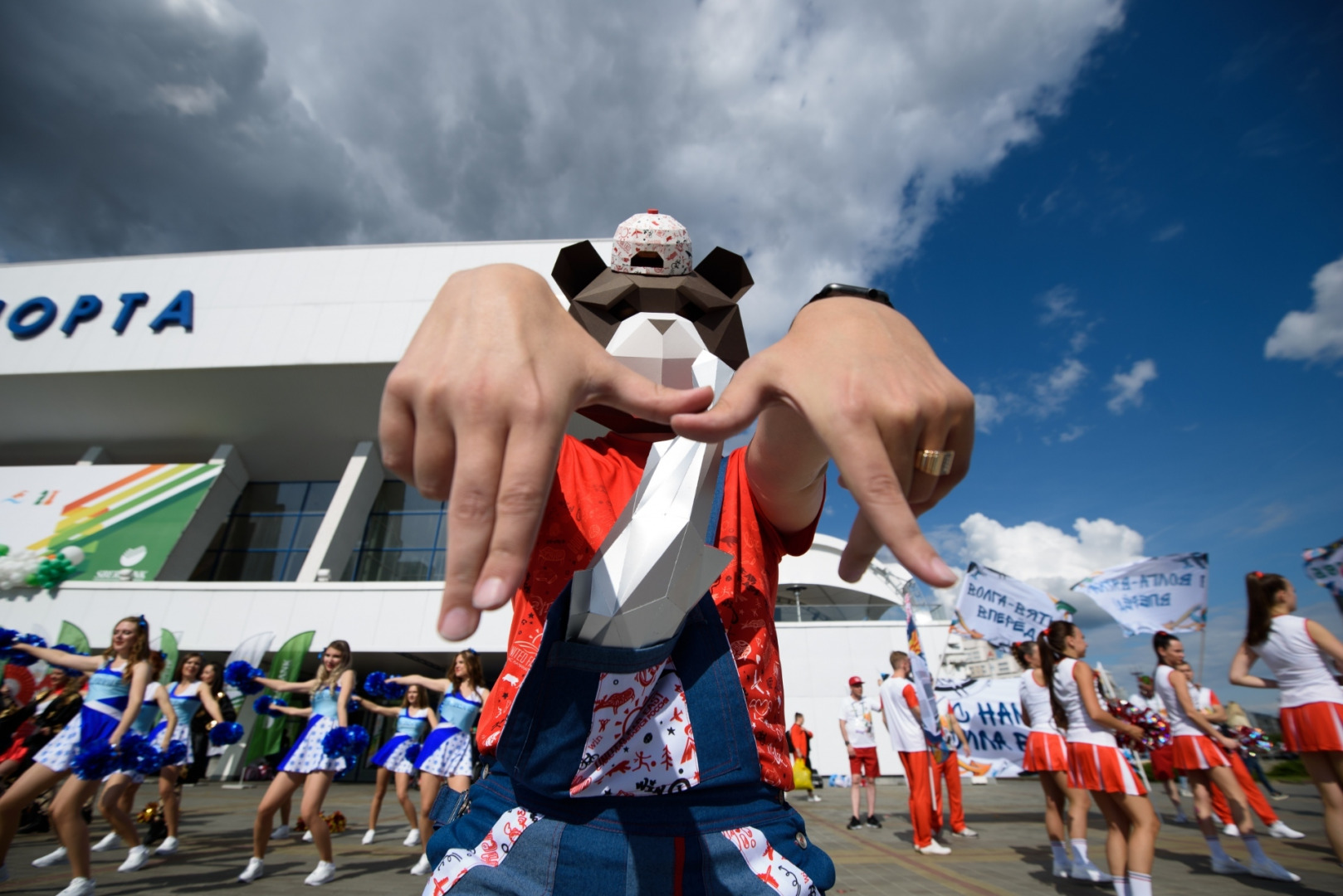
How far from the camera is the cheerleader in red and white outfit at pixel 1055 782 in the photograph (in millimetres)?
4621

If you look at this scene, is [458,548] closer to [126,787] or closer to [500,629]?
[126,787]

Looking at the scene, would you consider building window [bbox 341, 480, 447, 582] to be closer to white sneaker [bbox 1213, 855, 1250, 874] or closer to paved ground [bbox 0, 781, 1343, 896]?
paved ground [bbox 0, 781, 1343, 896]

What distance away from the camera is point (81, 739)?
14.7 feet

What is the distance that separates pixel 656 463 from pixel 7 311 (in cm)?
2293

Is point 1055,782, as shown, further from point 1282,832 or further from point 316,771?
point 316,771

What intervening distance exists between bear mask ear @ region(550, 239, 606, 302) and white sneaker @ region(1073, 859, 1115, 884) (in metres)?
5.51

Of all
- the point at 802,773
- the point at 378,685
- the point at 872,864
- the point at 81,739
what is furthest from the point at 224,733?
the point at 802,773

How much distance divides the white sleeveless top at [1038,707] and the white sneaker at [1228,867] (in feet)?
4.46

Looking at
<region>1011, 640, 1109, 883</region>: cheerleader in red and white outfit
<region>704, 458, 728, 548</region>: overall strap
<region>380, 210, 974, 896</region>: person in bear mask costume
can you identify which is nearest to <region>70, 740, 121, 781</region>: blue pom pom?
<region>380, 210, 974, 896</region>: person in bear mask costume

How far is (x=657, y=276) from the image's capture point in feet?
5.84

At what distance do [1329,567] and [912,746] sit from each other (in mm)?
3448

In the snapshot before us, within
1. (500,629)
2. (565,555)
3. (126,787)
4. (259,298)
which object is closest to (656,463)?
(565,555)

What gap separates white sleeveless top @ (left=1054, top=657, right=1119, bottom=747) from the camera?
4211 mm

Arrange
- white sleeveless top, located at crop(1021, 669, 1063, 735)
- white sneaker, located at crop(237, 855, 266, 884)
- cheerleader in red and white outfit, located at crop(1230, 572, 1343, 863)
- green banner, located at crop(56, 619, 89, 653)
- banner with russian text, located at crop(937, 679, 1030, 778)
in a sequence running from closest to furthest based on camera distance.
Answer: cheerleader in red and white outfit, located at crop(1230, 572, 1343, 863) → white sneaker, located at crop(237, 855, 266, 884) → white sleeveless top, located at crop(1021, 669, 1063, 735) → banner with russian text, located at crop(937, 679, 1030, 778) → green banner, located at crop(56, 619, 89, 653)
